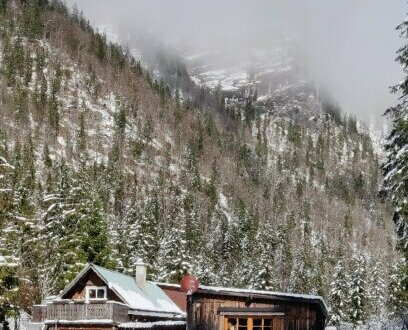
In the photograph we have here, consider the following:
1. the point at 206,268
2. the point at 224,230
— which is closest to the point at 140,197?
the point at 224,230

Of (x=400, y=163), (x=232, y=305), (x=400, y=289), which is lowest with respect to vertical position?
(x=400, y=289)

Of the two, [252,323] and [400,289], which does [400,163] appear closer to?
[252,323]

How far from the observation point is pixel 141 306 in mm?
36438

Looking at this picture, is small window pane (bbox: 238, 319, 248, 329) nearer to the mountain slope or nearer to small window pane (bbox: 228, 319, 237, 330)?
small window pane (bbox: 228, 319, 237, 330)

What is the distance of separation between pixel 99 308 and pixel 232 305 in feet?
Result: 28.6

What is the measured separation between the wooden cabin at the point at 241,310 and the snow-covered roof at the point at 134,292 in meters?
7.26

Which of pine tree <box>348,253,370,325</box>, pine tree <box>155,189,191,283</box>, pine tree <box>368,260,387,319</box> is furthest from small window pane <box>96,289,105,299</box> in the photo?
pine tree <box>368,260,387,319</box>

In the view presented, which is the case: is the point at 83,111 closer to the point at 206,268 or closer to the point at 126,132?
the point at 126,132

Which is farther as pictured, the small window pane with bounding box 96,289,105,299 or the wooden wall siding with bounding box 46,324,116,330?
the small window pane with bounding box 96,289,105,299

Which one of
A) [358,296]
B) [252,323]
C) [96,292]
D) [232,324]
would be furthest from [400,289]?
[96,292]

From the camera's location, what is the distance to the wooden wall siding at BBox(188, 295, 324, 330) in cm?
2869

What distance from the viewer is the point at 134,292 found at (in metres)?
37.8

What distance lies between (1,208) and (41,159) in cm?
12541

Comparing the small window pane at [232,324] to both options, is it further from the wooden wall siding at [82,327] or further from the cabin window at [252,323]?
the wooden wall siding at [82,327]
